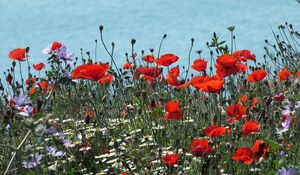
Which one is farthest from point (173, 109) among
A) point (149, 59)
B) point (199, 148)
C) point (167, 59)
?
point (149, 59)

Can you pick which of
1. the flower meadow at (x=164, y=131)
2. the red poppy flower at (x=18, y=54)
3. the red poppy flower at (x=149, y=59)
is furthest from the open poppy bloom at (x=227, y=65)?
the red poppy flower at (x=18, y=54)

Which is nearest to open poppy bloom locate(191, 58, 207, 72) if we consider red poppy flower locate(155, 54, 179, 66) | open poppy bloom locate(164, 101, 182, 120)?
red poppy flower locate(155, 54, 179, 66)

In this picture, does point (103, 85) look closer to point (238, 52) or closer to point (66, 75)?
point (238, 52)

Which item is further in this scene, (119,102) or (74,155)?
(119,102)

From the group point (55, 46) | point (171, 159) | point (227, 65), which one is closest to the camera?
point (171, 159)

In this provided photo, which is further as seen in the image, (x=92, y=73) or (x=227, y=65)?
(x=92, y=73)

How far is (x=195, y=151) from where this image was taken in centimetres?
362

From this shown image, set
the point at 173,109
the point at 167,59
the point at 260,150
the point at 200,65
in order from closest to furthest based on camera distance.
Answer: the point at 260,150 < the point at 173,109 < the point at 200,65 < the point at 167,59

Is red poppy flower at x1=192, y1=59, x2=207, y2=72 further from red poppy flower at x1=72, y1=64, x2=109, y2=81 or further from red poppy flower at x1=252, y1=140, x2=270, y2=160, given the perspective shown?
red poppy flower at x1=252, y1=140, x2=270, y2=160

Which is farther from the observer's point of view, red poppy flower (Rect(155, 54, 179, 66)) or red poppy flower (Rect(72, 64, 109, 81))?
red poppy flower (Rect(155, 54, 179, 66))

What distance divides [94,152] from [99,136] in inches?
4.9

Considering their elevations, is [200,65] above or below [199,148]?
above

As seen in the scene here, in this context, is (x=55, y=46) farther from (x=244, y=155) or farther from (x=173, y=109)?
(x=244, y=155)

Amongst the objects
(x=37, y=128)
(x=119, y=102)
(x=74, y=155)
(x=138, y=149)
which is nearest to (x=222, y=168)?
(x=138, y=149)
